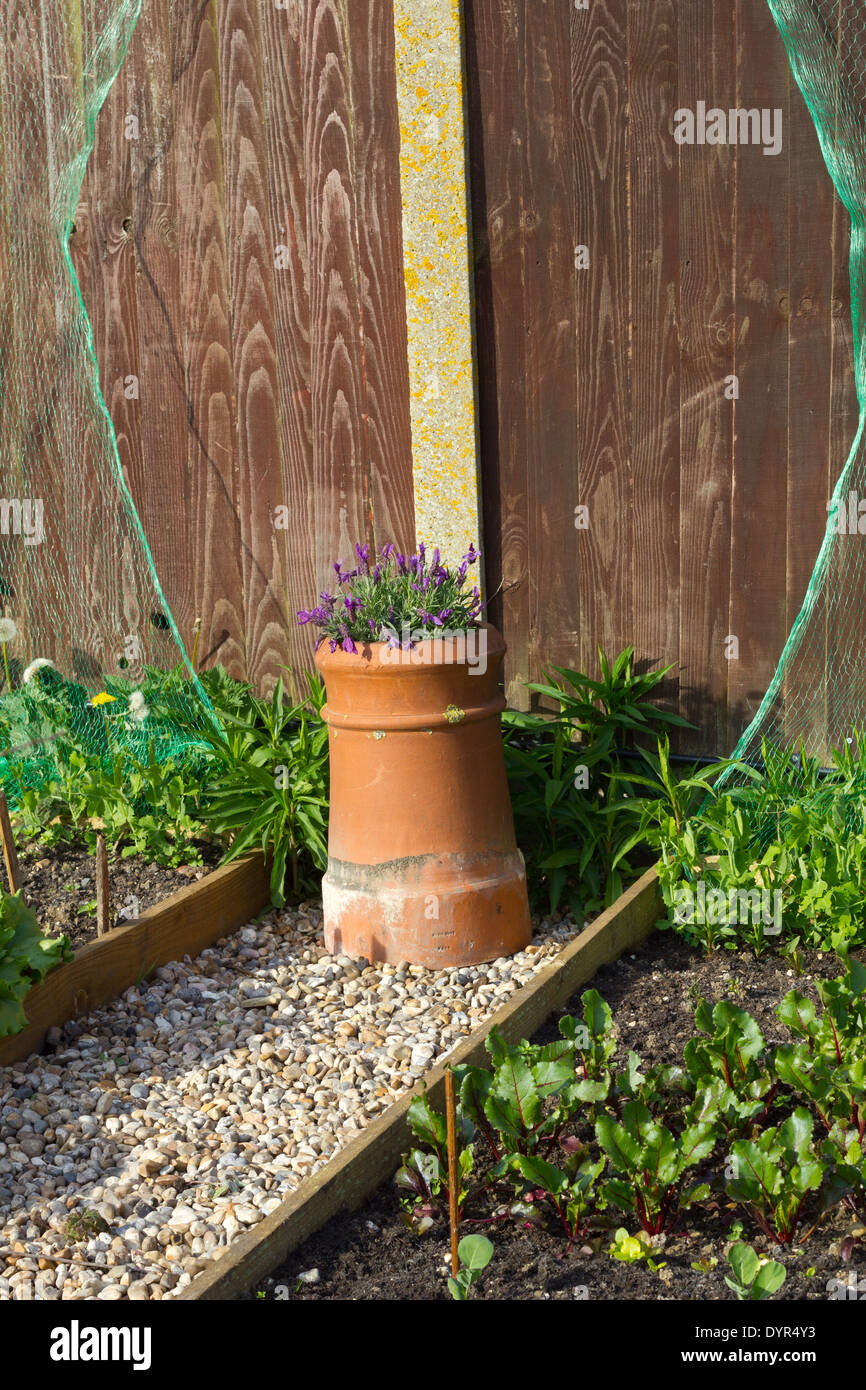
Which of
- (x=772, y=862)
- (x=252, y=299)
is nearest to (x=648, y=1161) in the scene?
(x=772, y=862)

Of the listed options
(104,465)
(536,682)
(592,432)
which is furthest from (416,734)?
(104,465)

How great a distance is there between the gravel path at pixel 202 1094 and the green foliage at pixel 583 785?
7.1 inches

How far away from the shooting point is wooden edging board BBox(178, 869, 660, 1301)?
2.26m

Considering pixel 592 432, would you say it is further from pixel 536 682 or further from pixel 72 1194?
pixel 72 1194

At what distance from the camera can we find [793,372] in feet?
12.9

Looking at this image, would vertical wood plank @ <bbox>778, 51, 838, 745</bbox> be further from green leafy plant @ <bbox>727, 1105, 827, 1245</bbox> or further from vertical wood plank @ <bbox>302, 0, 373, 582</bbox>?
green leafy plant @ <bbox>727, 1105, 827, 1245</bbox>

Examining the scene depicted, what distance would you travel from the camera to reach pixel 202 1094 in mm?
3154

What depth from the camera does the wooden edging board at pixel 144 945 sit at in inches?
129

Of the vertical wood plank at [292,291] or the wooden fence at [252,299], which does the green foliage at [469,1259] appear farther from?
the vertical wood plank at [292,291]

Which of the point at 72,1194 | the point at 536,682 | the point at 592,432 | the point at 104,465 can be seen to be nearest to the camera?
the point at 72,1194

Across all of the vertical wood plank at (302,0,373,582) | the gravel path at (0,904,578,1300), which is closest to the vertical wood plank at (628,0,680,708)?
the vertical wood plank at (302,0,373,582)

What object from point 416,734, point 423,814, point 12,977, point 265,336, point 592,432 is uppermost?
point 265,336

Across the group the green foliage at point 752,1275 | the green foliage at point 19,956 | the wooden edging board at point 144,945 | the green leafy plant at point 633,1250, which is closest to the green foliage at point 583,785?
the wooden edging board at point 144,945

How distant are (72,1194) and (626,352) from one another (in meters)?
2.89
